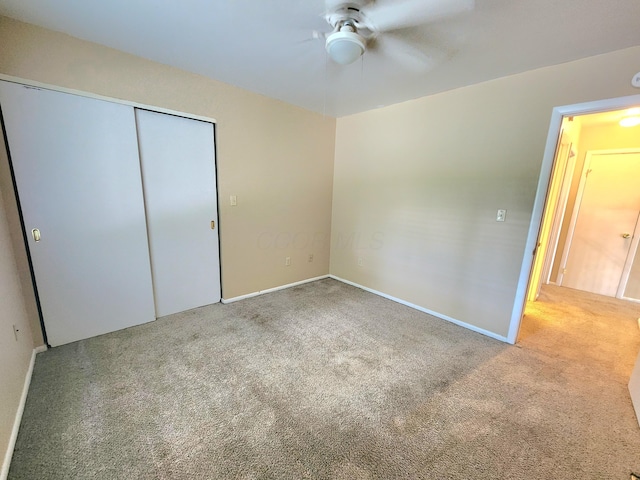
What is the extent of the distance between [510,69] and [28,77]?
3779 millimetres

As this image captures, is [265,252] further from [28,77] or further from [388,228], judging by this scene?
[28,77]

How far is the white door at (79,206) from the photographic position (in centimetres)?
191

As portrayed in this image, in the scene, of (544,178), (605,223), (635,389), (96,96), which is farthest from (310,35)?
(605,223)

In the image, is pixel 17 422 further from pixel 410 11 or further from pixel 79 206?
pixel 410 11

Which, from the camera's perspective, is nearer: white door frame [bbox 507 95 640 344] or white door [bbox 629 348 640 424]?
white door [bbox 629 348 640 424]

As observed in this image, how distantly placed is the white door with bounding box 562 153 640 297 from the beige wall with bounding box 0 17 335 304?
3913 millimetres

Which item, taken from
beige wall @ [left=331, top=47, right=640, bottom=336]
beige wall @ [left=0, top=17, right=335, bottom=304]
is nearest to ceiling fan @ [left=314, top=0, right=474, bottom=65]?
beige wall @ [left=331, top=47, right=640, bottom=336]

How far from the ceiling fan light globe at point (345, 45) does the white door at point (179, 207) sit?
166cm

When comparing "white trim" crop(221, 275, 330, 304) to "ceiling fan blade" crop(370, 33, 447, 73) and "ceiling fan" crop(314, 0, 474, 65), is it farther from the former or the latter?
"ceiling fan blade" crop(370, 33, 447, 73)

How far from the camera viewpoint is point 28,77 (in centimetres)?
185

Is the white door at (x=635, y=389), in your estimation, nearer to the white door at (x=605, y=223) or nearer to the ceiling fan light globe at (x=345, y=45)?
→ the white door at (x=605, y=223)

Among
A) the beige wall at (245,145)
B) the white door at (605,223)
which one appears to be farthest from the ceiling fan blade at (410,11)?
the white door at (605,223)

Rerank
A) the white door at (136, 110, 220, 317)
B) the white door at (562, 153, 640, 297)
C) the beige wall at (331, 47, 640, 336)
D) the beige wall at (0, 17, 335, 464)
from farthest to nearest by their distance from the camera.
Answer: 1. the white door at (562, 153, 640, 297)
2. the white door at (136, 110, 220, 317)
3. the beige wall at (331, 47, 640, 336)
4. the beige wall at (0, 17, 335, 464)

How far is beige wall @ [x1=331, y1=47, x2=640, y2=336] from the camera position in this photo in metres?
2.17
